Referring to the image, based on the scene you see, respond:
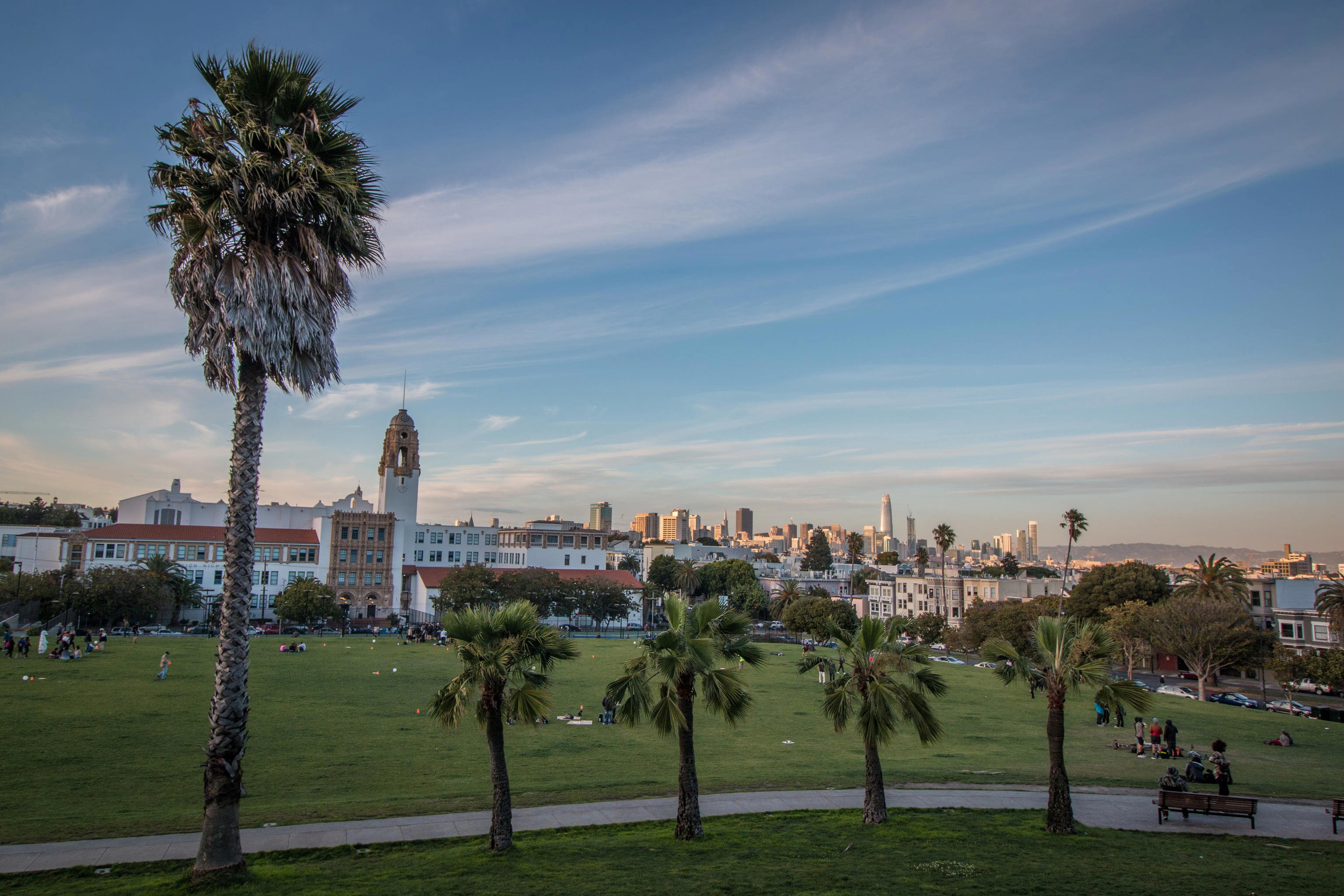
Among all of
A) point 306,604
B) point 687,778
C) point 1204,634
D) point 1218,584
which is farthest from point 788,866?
point 306,604

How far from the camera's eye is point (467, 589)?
83.5 metres

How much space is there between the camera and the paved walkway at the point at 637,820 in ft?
48.4

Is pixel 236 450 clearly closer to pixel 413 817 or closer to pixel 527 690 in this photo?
pixel 527 690

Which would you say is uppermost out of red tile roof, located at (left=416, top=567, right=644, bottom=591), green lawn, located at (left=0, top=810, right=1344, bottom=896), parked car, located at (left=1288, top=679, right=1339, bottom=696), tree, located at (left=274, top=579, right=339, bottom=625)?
green lawn, located at (left=0, top=810, right=1344, bottom=896)

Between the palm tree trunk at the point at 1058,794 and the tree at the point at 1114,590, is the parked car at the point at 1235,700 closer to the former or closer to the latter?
the tree at the point at 1114,590

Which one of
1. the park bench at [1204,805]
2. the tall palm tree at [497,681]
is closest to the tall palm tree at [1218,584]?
the park bench at [1204,805]

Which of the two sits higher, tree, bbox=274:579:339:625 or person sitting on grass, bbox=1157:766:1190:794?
person sitting on grass, bbox=1157:766:1190:794

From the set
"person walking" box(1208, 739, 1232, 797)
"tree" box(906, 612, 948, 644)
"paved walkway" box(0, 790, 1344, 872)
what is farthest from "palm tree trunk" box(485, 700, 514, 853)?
"tree" box(906, 612, 948, 644)

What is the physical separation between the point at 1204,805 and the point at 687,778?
1161 cm

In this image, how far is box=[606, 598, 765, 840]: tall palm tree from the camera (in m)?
16.2

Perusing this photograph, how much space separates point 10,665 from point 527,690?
39.7 meters

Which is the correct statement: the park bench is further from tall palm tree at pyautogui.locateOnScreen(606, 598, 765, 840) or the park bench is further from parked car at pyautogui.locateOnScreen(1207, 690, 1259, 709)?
parked car at pyautogui.locateOnScreen(1207, 690, 1259, 709)

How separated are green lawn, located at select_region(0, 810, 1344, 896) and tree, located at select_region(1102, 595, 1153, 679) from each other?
48292mm

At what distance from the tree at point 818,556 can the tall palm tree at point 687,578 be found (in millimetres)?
59199
